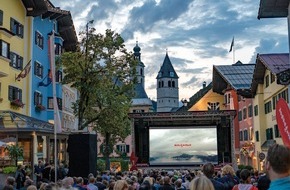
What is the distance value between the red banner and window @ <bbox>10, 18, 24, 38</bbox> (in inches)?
1062

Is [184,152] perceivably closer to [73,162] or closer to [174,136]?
[174,136]

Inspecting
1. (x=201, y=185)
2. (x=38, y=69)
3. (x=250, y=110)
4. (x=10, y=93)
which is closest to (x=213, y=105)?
(x=250, y=110)

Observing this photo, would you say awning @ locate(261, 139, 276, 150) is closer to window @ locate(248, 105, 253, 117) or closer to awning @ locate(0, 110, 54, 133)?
window @ locate(248, 105, 253, 117)

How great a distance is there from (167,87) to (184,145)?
11546cm

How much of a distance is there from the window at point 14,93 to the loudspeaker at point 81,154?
15.8 metres

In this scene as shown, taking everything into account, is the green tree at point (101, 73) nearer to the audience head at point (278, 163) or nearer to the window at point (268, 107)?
the window at point (268, 107)

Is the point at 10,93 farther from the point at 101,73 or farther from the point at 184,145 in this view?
the point at 184,145

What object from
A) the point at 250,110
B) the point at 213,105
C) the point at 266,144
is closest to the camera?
the point at 266,144

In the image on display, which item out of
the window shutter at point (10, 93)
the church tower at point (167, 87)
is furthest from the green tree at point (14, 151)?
the church tower at point (167, 87)

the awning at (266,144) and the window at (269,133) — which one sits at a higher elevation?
the window at (269,133)

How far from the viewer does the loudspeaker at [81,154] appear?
16.2 meters

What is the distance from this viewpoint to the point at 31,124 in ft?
93.8

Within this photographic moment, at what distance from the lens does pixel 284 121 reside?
7.27 meters

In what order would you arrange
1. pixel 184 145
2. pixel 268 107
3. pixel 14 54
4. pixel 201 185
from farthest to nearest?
pixel 268 107 → pixel 184 145 → pixel 14 54 → pixel 201 185
